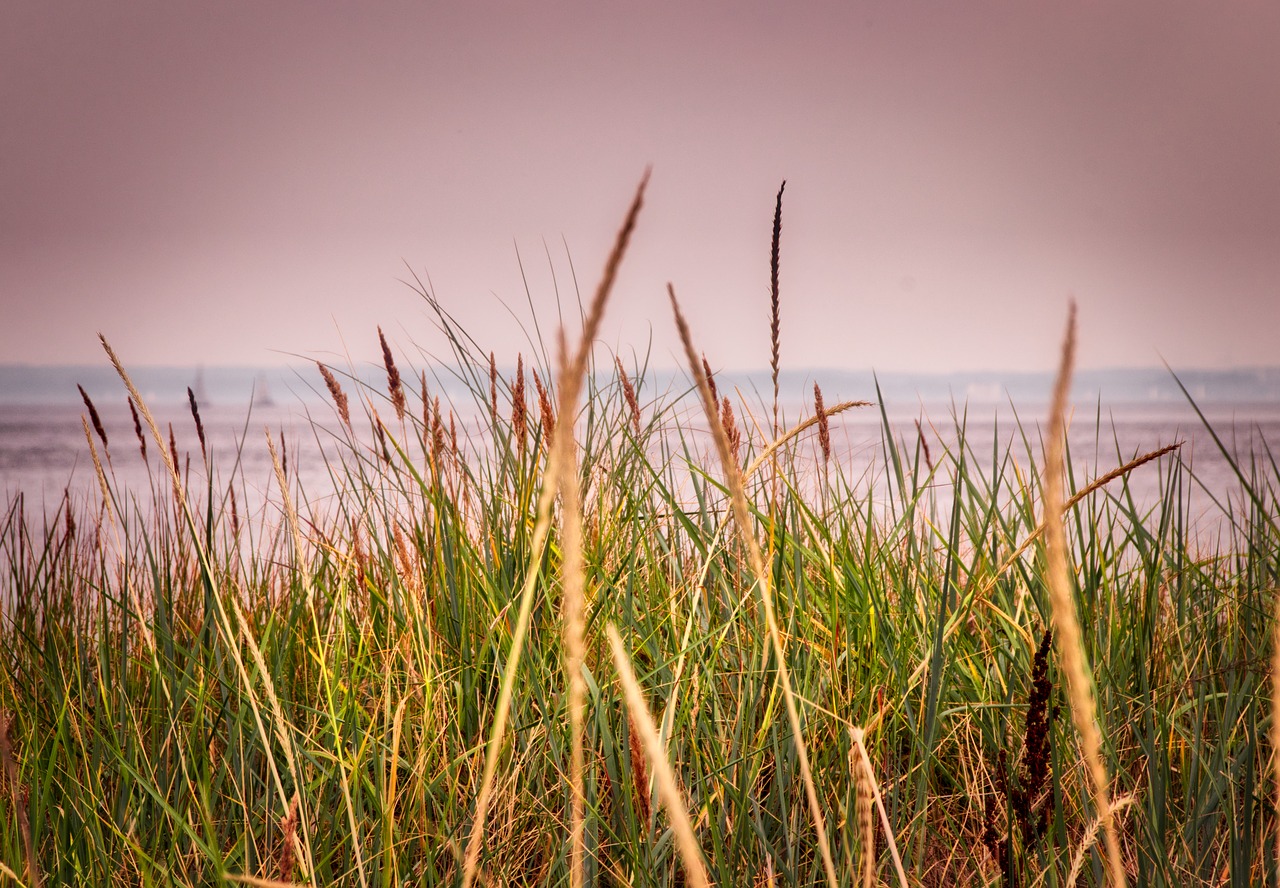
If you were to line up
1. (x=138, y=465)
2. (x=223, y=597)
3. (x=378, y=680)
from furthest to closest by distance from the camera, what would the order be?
(x=138, y=465), (x=223, y=597), (x=378, y=680)

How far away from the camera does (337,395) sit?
5.96 ft

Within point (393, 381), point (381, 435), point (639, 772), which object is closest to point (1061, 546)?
point (639, 772)

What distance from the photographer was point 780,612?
1.56 metres

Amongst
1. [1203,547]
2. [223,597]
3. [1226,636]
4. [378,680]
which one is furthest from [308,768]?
[1203,547]

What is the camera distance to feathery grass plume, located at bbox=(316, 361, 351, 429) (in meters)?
1.78

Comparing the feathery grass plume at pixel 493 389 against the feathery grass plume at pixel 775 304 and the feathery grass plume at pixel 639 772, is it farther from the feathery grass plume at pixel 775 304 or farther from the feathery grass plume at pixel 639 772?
the feathery grass plume at pixel 639 772

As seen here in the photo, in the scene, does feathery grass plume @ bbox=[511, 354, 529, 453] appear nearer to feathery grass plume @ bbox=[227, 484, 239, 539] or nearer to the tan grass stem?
feathery grass plume @ bbox=[227, 484, 239, 539]

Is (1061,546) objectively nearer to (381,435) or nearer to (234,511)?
(381,435)

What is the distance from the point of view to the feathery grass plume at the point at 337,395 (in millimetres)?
1779

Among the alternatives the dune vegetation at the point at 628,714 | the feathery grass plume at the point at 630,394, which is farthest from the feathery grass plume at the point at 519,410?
the feathery grass plume at the point at 630,394

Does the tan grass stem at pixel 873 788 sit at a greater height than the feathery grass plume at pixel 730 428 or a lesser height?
lesser

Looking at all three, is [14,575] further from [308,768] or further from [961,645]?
[961,645]

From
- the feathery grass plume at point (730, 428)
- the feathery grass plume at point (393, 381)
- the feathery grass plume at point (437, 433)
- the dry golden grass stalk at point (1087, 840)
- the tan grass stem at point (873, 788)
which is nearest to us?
the tan grass stem at point (873, 788)

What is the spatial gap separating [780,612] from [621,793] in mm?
482
